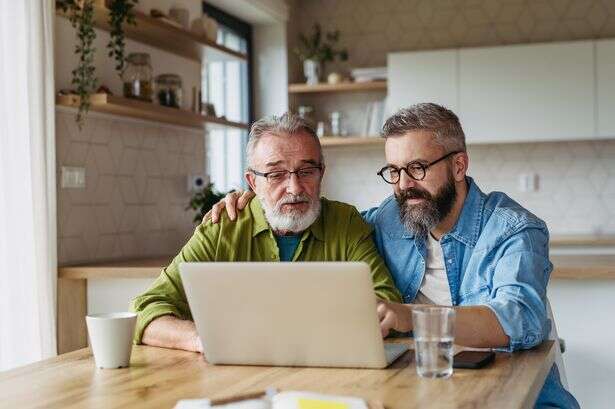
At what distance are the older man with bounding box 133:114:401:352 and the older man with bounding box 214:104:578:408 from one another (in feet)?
0.24

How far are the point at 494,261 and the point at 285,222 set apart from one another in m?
0.52

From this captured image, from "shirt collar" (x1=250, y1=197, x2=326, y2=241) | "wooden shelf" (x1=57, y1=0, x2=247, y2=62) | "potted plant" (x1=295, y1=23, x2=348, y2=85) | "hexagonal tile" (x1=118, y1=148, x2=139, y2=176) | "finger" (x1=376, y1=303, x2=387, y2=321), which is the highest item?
"potted plant" (x1=295, y1=23, x2=348, y2=85)

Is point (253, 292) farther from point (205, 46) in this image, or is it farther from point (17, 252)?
point (205, 46)

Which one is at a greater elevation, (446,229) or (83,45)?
(83,45)

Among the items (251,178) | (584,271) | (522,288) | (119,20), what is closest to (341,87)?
(119,20)

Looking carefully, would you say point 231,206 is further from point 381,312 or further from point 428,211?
point 381,312

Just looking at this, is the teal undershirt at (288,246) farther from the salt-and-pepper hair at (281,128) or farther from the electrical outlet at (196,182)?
the electrical outlet at (196,182)

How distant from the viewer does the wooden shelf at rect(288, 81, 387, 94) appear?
5.54m

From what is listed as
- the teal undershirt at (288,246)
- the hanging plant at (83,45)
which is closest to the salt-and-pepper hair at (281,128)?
the teal undershirt at (288,246)

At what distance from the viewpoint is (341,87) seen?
560 cm

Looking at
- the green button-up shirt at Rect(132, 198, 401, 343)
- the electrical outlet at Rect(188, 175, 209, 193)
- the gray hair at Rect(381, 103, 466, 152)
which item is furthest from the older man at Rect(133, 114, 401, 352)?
the electrical outlet at Rect(188, 175, 209, 193)

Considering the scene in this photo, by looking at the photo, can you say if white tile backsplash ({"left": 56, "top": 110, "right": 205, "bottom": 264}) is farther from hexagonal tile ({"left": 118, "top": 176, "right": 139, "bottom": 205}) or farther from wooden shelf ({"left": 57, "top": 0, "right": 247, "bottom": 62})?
wooden shelf ({"left": 57, "top": 0, "right": 247, "bottom": 62})

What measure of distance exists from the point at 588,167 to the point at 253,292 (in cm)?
431

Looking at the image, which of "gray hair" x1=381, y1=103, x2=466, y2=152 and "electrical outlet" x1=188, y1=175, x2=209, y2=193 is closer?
"gray hair" x1=381, y1=103, x2=466, y2=152
